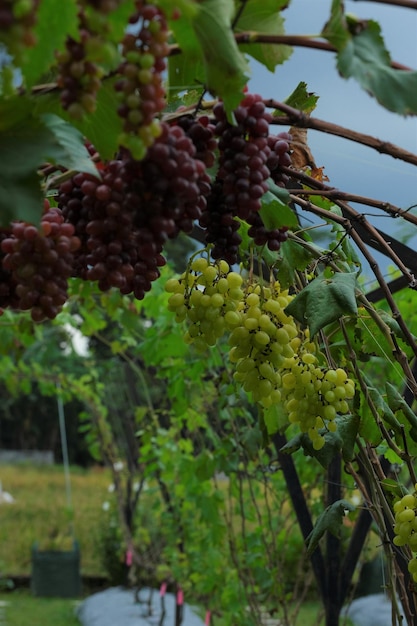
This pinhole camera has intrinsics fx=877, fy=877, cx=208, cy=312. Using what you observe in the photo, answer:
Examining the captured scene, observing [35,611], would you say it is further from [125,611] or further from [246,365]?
[246,365]

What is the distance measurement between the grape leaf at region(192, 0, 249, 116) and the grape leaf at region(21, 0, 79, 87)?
95 millimetres

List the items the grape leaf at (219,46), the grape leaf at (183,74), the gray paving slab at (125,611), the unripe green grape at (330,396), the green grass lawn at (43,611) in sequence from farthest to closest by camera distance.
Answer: the green grass lawn at (43,611)
the gray paving slab at (125,611)
the unripe green grape at (330,396)
the grape leaf at (183,74)
the grape leaf at (219,46)

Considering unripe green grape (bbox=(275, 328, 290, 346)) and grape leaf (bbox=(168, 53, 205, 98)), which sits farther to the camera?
unripe green grape (bbox=(275, 328, 290, 346))

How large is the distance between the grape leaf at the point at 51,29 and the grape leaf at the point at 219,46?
95 mm

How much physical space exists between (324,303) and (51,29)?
0.52m

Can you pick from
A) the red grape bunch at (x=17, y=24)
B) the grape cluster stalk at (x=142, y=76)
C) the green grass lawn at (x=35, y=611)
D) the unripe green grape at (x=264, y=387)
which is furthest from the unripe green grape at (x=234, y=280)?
the green grass lawn at (x=35, y=611)

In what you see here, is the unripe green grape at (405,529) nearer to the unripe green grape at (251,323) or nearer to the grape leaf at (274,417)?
the unripe green grape at (251,323)

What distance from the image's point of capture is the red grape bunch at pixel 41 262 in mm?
711

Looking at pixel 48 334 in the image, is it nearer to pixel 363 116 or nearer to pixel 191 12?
pixel 363 116

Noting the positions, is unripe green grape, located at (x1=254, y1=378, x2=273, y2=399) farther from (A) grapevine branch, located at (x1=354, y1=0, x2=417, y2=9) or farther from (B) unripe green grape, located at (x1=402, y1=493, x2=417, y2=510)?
(A) grapevine branch, located at (x1=354, y1=0, x2=417, y2=9)

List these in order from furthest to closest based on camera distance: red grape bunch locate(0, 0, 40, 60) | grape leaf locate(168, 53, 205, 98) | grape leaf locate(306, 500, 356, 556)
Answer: grape leaf locate(306, 500, 356, 556) → grape leaf locate(168, 53, 205, 98) → red grape bunch locate(0, 0, 40, 60)

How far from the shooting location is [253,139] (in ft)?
2.51

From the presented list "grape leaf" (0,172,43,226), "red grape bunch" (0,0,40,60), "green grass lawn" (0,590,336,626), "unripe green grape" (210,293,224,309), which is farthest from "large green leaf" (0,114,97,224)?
"green grass lawn" (0,590,336,626)

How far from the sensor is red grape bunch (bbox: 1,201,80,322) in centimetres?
71
